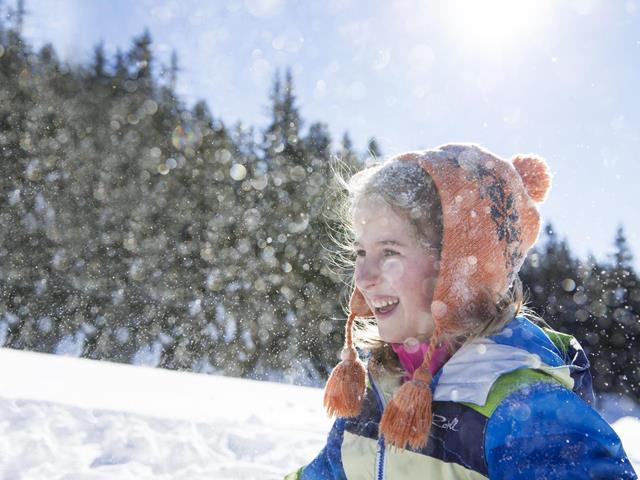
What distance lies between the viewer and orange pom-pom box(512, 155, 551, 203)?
1.70m

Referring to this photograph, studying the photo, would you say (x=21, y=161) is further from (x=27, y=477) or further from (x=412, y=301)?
(x=412, y=301)

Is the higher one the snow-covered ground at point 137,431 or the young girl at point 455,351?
the young girl at point 455,351

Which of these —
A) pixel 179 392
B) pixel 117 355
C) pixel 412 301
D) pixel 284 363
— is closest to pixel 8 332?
pixel 117 355

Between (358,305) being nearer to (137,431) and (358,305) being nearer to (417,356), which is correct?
(417,356)

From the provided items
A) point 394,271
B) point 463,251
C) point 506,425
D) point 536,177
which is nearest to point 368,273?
point 394,271

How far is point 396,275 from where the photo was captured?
4.73 feet

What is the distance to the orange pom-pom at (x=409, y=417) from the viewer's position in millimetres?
1225

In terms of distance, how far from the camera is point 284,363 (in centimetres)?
1609

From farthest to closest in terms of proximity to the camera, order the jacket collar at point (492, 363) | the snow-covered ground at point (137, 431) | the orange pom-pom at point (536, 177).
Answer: the snow-covered ground at point (137, 431) < the orange pom-pom at point (536, 177) < the jacket collar at point (492, 363)

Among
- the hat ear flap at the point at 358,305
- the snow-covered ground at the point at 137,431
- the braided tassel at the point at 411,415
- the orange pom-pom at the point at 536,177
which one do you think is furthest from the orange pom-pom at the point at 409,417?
the snow-covered ground at the point at 137,431

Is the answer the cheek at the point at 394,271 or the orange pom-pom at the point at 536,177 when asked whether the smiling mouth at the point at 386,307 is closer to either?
the cheek at the point at 394,271

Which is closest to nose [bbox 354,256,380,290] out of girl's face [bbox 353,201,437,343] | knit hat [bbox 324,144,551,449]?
girl's face [bbox 353,201,437,343]

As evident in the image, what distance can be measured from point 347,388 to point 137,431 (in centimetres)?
229

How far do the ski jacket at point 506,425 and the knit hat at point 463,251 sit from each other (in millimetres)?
69
